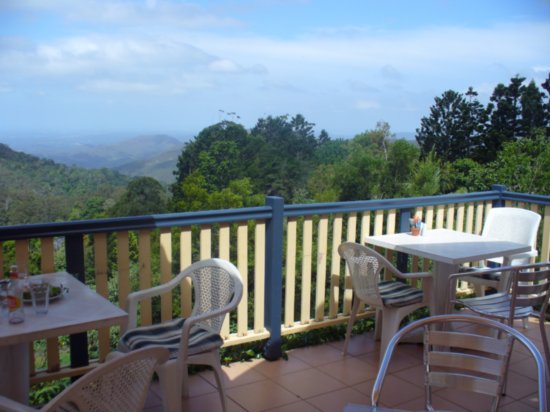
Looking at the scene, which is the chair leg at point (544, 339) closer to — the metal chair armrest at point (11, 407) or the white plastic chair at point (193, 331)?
the white plastic chair at point (193, 331)

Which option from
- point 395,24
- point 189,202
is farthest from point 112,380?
point 395,24

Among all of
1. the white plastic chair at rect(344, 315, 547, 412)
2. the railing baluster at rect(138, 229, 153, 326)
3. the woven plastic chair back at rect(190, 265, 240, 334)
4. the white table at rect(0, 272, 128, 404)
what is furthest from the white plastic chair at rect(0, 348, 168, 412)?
the railing baluster at rect(138, 229, 153, 326)

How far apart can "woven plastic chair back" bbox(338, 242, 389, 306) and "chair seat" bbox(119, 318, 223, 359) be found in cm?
106

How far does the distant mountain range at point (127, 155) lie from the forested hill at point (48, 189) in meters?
0.54

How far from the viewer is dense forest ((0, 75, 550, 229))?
857 centimetres

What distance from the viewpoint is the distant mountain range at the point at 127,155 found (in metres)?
11.0

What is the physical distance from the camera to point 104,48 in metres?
21.3

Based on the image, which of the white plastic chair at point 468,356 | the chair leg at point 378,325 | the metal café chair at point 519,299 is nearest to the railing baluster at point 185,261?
the chair leg at point 378,325

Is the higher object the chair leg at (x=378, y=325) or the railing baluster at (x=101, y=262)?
the railing baluster at (x=101, y=262)

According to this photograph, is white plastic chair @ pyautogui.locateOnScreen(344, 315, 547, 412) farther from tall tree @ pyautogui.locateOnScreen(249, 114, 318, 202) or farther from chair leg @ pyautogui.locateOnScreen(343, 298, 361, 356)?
tall tree @ pyautogui.locateOnScreen(249, 114, 318, 202)

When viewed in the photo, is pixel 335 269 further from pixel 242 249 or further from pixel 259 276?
pixel 242 249

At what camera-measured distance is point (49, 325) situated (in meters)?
1.90

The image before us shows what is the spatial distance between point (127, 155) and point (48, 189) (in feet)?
13.9

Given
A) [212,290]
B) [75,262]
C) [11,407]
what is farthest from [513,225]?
[11,407]
